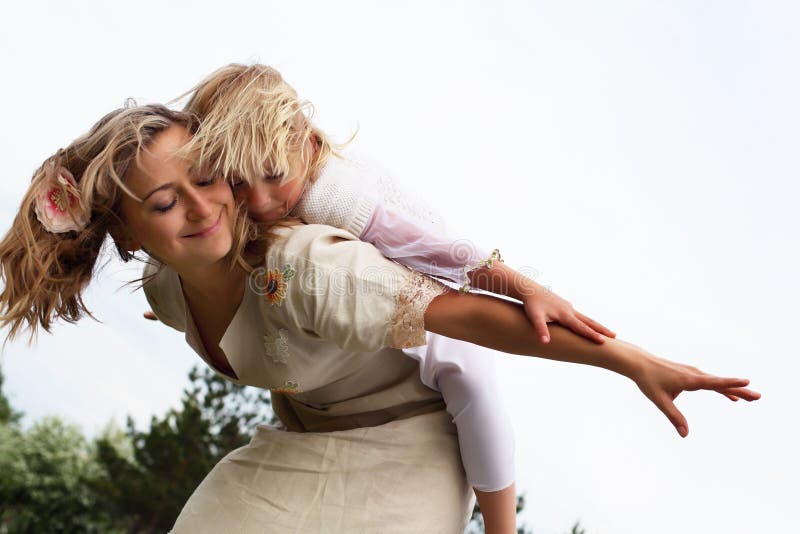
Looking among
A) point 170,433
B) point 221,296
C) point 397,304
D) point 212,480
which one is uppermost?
point 397,304

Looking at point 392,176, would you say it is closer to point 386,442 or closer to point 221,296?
point 221,296

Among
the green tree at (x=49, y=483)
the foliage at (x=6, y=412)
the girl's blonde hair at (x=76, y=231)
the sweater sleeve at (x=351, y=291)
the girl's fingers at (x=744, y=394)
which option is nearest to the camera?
the girl's fingers at (x=744, y=394)

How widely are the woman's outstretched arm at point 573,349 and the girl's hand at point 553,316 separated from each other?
0.04 ft

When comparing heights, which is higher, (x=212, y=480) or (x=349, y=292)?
(x=349, y=292)

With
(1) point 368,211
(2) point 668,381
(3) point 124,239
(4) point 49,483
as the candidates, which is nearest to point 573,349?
(2) point 668,381

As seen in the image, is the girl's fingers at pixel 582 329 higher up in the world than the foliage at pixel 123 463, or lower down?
higher up

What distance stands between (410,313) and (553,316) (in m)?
0.26

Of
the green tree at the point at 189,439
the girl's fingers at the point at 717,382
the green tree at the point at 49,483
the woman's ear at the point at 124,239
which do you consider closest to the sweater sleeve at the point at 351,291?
the woman's ear at the point at 124,239

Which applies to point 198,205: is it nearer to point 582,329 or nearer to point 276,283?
point 276,283

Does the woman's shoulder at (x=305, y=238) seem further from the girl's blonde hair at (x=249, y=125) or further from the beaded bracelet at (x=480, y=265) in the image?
the beaded bracelet at (x=480, y=265)

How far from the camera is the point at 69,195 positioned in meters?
1.71

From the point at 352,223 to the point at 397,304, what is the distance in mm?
240

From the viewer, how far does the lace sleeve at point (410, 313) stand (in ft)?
5.12

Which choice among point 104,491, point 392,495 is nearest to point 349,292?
point 392,495
